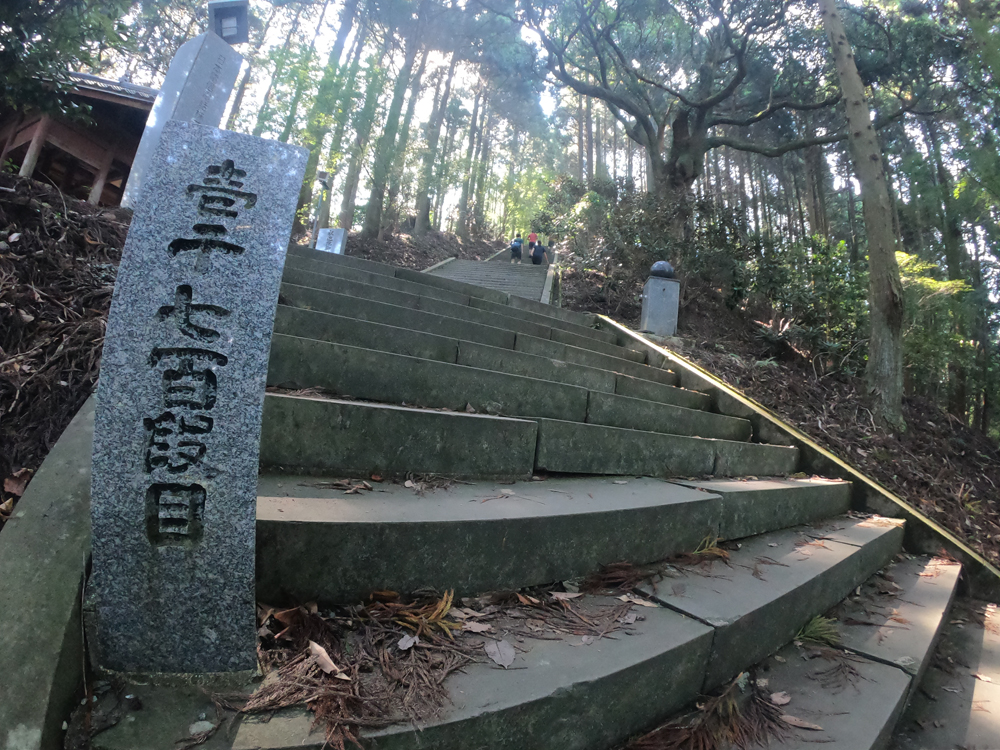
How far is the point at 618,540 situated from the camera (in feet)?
7.15

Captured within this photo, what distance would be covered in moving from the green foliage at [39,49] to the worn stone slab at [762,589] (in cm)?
577

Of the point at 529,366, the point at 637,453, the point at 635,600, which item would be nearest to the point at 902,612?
the point at 637,453

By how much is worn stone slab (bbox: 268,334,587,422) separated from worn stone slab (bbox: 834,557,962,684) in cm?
189

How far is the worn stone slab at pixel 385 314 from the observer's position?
3650mm

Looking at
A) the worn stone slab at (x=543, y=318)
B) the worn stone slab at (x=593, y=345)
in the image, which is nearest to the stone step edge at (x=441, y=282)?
the worn stone slab at (x=543, y=318)

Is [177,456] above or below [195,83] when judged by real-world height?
below

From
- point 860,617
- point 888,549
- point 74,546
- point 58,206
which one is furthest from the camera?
point 888,549

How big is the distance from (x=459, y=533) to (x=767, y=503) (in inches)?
88.0

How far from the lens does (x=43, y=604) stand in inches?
50.9

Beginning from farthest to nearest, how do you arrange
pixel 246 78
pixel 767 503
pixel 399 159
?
pixel 246 78 → pixel 399 159 → pixel 767 503

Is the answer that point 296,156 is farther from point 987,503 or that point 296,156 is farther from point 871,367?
point 987,503

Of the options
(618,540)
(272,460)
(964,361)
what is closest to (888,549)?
(618,540)

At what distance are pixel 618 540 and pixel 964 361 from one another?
43.0ft

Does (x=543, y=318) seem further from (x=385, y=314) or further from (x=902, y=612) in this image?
(x=902, y=612)
